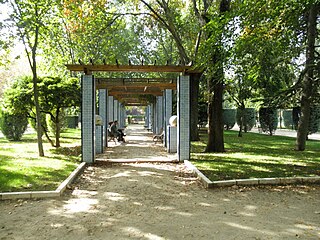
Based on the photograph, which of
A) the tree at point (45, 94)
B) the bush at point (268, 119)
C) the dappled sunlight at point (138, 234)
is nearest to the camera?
→ the dappled sunlight at point (138, 234)

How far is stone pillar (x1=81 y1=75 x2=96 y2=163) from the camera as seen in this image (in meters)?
9.73

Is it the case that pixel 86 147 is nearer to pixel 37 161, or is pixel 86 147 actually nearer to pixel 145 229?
pixel 37 161

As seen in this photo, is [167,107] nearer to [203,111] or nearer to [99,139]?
[99,139]

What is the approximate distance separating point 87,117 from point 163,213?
5651 millimetres

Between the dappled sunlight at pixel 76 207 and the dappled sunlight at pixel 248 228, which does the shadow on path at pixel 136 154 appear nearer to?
the dappled sunlight at pixel 76 207

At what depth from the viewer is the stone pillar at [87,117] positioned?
973 cm

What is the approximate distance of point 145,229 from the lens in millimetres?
4137

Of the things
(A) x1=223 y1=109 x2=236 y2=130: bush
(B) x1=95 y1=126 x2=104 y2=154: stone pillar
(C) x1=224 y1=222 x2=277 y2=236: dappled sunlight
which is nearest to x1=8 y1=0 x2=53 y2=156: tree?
(B) x1=95 y1=126 x2=104 y2=154: stone pillar

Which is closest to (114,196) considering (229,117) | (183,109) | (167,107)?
(183,109)

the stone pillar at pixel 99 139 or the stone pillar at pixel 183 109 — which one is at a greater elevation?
Result: the stone pillar at pixel 183 109

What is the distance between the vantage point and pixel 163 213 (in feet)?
16.0

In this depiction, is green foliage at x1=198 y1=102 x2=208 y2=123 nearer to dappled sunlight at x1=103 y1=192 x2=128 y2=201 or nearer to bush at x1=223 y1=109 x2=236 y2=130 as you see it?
bush at x1=223 y1=109 x2=236 y2=130

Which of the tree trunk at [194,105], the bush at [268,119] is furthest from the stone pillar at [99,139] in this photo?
the bush at [268,119]

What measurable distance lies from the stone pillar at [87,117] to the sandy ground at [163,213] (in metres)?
2.64
